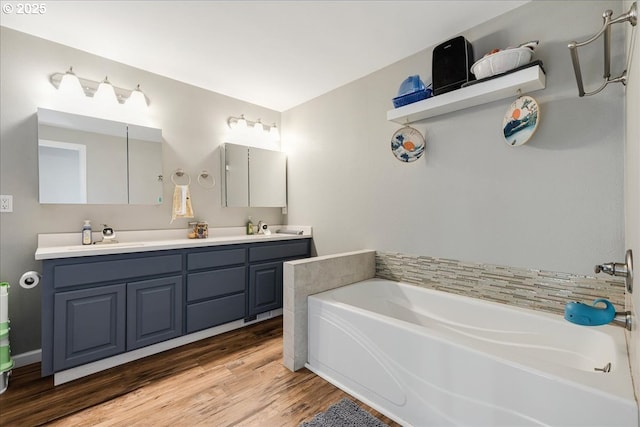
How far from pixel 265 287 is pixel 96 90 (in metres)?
2.31

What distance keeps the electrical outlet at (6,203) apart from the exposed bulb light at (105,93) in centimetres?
99

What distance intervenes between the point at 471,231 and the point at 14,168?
339 cm

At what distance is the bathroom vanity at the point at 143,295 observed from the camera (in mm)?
1934

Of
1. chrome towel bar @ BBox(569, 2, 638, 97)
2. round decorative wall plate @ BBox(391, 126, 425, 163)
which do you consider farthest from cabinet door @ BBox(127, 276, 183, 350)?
chrome towel bar @ BBox(569, 2, 638, 97)

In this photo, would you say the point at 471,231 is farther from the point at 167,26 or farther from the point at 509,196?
the point at 167,26

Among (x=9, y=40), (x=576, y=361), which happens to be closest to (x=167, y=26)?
(x=9, y=40)

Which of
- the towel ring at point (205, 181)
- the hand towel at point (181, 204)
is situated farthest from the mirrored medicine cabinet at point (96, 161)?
the towel ring at point (205, 181)

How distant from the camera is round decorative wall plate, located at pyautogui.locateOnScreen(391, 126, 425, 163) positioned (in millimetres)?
2400

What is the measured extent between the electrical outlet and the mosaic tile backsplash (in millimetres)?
2960

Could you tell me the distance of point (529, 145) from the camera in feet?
6.13

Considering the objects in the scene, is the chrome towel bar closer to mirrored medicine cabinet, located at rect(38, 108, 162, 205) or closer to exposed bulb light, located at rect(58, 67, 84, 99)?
mirrored medicine cabinet, located at rect(38, 108, 162, 205)

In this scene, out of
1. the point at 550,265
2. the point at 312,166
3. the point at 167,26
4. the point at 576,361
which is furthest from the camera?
the point at 312,166

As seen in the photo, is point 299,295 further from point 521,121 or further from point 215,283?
point 521,121

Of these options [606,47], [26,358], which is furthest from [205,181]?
[606,47]
